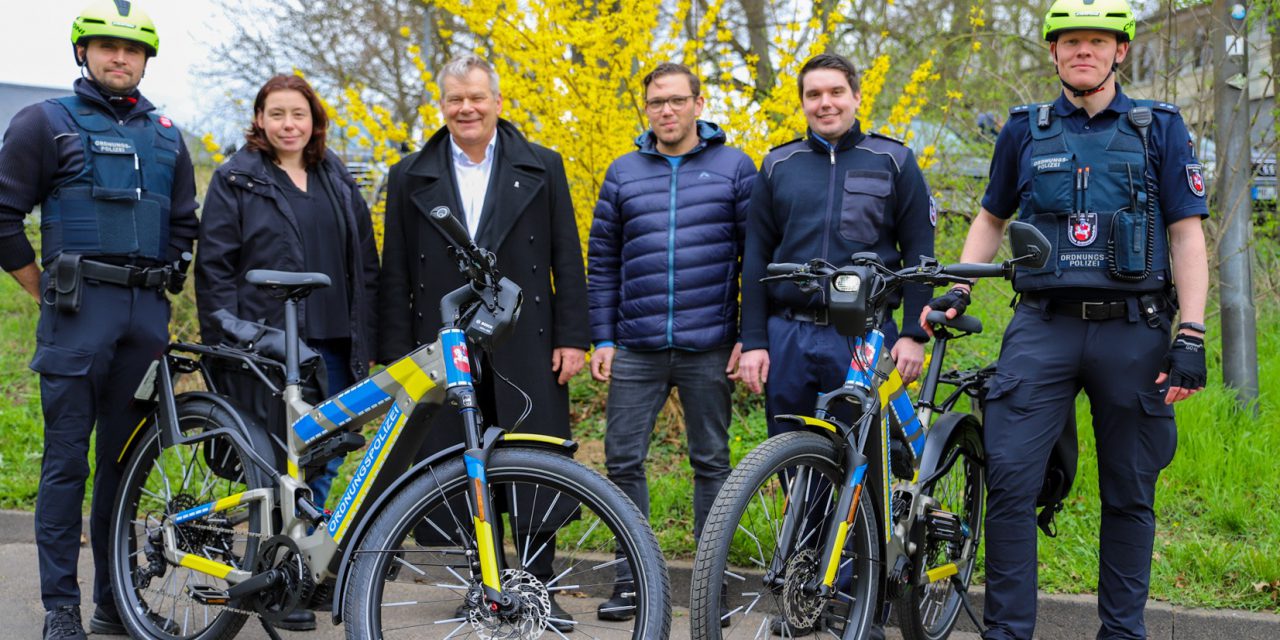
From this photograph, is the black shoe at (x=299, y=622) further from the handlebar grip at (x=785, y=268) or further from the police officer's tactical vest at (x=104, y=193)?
the handlebar grip at (x=785, y=268)

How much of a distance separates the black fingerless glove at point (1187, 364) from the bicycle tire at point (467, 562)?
63.8 inches

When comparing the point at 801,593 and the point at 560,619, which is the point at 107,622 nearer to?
the point at 560,619

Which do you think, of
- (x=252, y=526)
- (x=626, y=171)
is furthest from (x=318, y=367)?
(x=626, y=171)

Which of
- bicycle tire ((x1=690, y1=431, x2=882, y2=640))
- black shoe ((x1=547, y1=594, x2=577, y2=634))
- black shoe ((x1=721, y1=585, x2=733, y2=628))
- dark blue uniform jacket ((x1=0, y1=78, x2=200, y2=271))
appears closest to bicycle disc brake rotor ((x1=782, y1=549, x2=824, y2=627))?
bicycle tire ((x1=690, y1=431, x2=882, y2=640))

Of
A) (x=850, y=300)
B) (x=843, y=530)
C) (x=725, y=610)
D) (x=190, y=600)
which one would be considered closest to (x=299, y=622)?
(x=190, y=600)

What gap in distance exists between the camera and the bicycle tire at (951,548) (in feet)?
12.5

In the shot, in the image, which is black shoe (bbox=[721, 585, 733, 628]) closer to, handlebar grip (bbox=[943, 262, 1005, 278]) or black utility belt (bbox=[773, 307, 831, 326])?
handlebar grip (bbox=[943, 262, 1005, 278])

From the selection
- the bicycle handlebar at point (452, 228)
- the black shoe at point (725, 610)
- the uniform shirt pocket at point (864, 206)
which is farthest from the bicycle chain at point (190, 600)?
the uniform shirt pocket at point (864, 206)

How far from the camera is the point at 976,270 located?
127 inches

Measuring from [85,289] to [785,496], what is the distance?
250 centimetres

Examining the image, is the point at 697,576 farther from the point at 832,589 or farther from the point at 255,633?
the point at 255,633

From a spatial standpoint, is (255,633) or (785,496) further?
(255,633)

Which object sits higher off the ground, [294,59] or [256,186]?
[294,59]

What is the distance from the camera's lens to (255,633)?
4.25 meters
